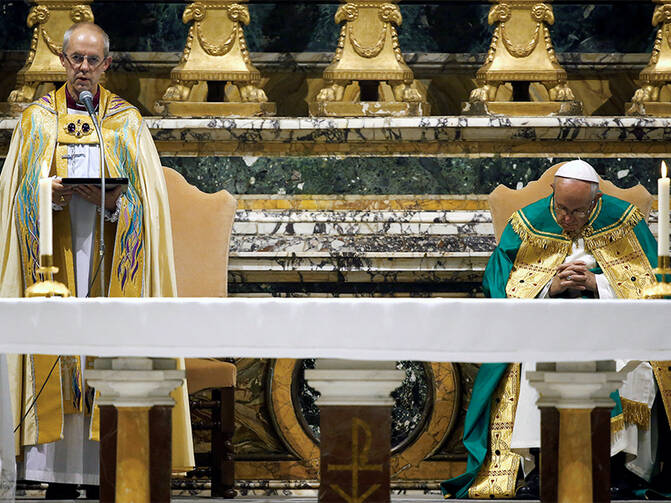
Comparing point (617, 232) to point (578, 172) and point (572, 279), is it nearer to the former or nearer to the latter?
point (578, 172)

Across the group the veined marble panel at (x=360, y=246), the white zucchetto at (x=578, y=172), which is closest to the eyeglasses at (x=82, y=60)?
the veined marble panel at (x=360, y=246)

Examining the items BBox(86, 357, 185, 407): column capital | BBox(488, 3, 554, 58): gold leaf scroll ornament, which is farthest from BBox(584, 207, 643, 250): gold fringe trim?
BBox(86, 357, 185, 407): column capital

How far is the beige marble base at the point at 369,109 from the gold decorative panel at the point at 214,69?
262mm

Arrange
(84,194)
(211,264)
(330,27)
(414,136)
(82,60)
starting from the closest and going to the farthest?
(84,194)
(82,60)
(211,264)
(414,136)
(330,27)

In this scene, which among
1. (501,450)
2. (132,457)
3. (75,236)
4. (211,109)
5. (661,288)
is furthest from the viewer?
(211,109)

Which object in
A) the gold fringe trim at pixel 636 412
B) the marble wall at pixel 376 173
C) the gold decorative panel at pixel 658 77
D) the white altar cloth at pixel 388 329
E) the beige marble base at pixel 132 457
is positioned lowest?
the beige marble base at pixel 132 457

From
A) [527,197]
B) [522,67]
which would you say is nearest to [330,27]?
[522,67]

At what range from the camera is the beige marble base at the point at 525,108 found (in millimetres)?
6285

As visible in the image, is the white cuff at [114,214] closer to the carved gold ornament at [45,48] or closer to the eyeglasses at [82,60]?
the eyeglasses at [82,60]

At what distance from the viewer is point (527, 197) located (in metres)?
5.84

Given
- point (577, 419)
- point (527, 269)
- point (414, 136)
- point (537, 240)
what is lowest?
point (577, 419)

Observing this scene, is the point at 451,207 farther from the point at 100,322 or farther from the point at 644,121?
the point at 100,322

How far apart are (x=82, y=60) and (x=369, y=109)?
1587 mm

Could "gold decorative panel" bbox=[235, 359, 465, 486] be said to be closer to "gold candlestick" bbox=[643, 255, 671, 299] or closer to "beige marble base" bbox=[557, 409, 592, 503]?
"gold candlestick" bbox=[643, 255, 671, 299]
